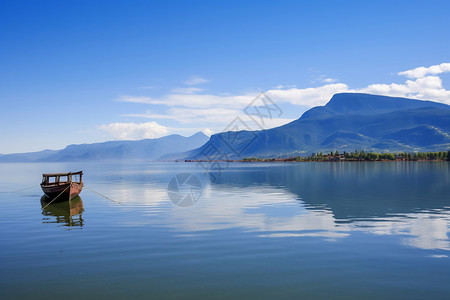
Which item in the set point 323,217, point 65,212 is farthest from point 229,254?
point 65,212

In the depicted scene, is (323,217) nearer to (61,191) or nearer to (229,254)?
(229,254)

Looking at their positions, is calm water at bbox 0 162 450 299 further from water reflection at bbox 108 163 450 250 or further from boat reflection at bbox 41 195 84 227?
boat reflection at bbox 41 195 84 227

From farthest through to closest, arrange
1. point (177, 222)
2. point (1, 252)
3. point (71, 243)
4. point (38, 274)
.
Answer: point (177, 222) < point (71, 243) < point (1, 252) < point (38, 274)

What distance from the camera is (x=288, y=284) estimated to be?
725 inches

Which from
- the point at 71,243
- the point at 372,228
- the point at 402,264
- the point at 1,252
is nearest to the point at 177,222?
the point at 71,243

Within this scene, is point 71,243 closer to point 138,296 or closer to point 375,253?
point 138,296

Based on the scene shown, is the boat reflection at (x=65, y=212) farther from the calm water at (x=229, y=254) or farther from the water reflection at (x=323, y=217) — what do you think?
the water reflection at (x=323, y=217)

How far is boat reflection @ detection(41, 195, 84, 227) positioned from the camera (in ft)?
129

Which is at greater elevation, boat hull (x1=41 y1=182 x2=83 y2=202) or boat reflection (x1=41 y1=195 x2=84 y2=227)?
boat hull (x1=41 y1=182 x2=83 y2=202)

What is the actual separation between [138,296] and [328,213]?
97.0 feet

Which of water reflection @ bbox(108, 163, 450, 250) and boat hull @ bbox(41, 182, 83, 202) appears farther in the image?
boat hull @ bbox(41, 182, 83, 202)

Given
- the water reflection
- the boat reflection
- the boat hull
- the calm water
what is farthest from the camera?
the boat hull

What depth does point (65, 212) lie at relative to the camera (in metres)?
47.2

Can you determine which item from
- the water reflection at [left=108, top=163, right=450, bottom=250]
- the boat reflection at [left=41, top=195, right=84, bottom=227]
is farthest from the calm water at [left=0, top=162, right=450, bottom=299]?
the boat reflection at [left=41, top=195, right=84, bottom=227]
